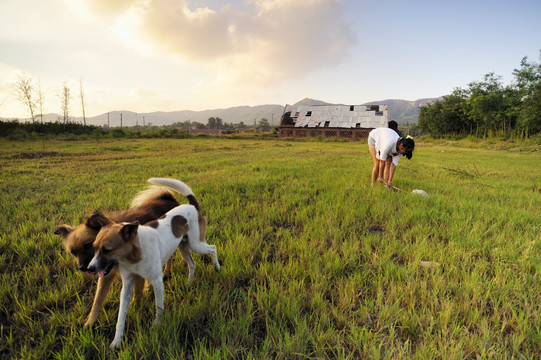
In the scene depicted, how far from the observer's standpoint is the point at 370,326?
6.57 ft

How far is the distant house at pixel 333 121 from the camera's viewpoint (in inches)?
1657

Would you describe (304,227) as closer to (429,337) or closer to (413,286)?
(413,286)

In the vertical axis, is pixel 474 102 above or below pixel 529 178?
above

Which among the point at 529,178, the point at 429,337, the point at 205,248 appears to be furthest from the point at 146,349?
the point at 529,178

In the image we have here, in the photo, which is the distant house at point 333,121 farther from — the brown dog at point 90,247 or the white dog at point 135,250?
the brown dog at point 90,247

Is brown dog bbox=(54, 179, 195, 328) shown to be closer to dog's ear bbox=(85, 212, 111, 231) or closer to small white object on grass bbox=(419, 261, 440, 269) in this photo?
dog's ear bbox=(85, 212, 111, 231)

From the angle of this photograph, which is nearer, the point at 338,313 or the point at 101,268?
the point at 101,268

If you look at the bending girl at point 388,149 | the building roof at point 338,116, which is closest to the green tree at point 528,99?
the building roof at point 338,116

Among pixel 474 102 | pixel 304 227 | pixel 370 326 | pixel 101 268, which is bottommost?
pixel 370 326

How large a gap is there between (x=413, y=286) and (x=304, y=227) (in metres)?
1.75

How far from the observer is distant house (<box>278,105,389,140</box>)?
1657 inches

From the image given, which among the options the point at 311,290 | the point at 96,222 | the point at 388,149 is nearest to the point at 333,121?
the point at 388,149

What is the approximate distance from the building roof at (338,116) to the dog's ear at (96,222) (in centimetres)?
4410

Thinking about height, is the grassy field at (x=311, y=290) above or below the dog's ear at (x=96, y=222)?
below
